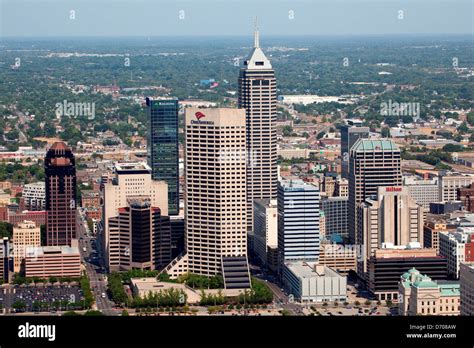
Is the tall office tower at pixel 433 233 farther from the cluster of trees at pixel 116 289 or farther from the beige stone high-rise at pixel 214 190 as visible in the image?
the cluster of trees at pixel 116 289

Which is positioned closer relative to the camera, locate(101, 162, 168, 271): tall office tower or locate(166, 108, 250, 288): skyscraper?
locate(166, 108, 250, 288): skyscraper

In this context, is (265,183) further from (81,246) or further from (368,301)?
(368,301)

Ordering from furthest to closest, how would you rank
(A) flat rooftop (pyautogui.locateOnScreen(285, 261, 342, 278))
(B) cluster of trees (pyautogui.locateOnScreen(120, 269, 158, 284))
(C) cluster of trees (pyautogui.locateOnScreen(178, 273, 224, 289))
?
(B) cluster of trees (pyautogui.locateOnScreen(120, 269, 158, 284)) → (C) cluster of trees (pyautogui.locateOnScreen(178, 273, 224, 289)) → (A) flat rooftop (pyautogui.locateOnScreen(285, 261, 342, 278))

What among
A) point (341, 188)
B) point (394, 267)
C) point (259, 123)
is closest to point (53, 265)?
point (394, 267)

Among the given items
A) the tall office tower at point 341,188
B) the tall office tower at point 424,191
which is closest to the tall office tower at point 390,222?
the tall office tower at point 341,188

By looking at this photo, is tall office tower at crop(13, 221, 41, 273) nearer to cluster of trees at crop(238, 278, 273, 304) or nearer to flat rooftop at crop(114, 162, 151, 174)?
flat rooftop at crop(114, 162, 151, 174)

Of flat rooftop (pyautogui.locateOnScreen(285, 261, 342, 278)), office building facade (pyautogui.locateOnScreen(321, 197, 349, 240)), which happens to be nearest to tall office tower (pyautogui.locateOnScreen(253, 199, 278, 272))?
flat rooftop (pyautogui.locateOnScreen(285, 261, 342, 278))

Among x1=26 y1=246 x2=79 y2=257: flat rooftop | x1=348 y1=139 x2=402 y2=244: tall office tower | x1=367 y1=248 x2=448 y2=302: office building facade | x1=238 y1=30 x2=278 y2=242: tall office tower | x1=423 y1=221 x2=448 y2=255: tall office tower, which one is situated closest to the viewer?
x1=367 y1=248 x2=448 y2=302: office building facade

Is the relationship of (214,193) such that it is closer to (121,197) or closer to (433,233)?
(121,197)
